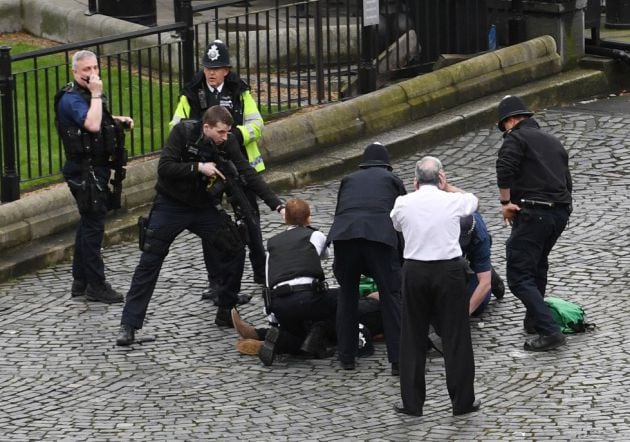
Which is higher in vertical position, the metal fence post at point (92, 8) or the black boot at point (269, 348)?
the metal fence post at point (92, 8)

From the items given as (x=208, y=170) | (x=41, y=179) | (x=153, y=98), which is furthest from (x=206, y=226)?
(x=153, y=98)

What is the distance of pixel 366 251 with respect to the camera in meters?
10.3

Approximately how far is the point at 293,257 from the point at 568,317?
1935 mm

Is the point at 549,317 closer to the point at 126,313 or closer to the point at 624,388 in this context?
the point at 624,388

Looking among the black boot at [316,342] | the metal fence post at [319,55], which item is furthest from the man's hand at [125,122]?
the metal fence post at [319,55]

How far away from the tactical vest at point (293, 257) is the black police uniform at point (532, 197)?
134cm

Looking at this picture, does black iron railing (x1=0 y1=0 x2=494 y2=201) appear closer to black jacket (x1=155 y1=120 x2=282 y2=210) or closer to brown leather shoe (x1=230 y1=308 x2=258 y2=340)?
black jacket (x1=155 y1=120 x2=282 y2=210)

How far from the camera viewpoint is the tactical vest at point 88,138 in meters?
11.7

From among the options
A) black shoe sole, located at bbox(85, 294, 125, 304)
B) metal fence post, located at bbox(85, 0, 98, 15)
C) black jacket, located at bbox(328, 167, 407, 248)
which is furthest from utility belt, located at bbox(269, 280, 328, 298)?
metal fence post, located at bbox(85, 0, 98, 15)

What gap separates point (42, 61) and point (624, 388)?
8150mm

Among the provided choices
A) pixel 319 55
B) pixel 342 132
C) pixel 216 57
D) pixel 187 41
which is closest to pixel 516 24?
pixel 319 55

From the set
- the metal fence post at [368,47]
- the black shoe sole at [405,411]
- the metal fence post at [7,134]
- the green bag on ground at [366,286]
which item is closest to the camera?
the black shoe sole at [405,411]

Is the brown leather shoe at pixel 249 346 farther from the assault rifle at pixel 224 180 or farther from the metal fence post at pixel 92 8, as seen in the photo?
the metal fence post at pixel 92 8

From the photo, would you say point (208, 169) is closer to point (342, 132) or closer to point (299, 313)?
point (299, 313)
